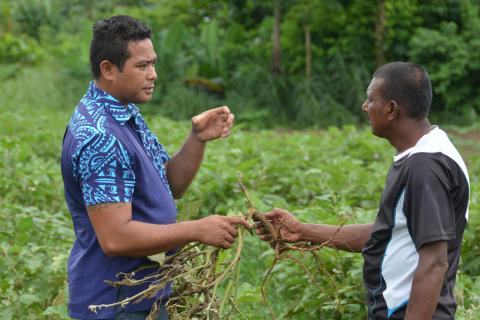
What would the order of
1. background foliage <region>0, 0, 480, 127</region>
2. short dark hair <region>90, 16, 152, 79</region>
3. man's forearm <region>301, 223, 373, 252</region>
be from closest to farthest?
short dark hair <region>90, 16, 152, 79</region> → man's forearm <region>301, 223, 373, 252</region> → background foliage <region>0, 0, 480, 127</region>

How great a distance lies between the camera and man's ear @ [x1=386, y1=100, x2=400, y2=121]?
309cm

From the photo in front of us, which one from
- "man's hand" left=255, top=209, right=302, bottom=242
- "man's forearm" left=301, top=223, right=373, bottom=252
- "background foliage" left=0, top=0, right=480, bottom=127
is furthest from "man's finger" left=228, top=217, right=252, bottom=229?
"background foliage" left=0, top=0, right=480, bottom=127

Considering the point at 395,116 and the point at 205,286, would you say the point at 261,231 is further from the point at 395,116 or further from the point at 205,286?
the point at 395,116

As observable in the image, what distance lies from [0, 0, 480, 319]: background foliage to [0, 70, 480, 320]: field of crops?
1cm

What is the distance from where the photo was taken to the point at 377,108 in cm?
313

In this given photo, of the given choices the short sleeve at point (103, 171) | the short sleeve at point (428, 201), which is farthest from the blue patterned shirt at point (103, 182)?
the short sleeve at point (428, 201)

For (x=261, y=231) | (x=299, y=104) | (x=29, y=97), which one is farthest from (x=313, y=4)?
(x=261, y=231)

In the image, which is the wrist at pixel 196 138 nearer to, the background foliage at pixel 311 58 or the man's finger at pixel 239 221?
the man's finger at pixel 239 221

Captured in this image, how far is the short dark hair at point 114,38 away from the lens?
3.19 m

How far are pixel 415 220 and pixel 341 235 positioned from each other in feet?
2.22

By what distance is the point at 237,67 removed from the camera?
621 inches

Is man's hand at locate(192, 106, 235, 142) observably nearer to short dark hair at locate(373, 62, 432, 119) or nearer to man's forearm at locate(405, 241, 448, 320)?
short dark hair at locate(373, 62, 432, 119)

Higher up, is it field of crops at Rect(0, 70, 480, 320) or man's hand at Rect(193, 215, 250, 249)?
man's hand at Rect(193, 215, 250, 249)

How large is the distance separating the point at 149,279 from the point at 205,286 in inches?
8.1
